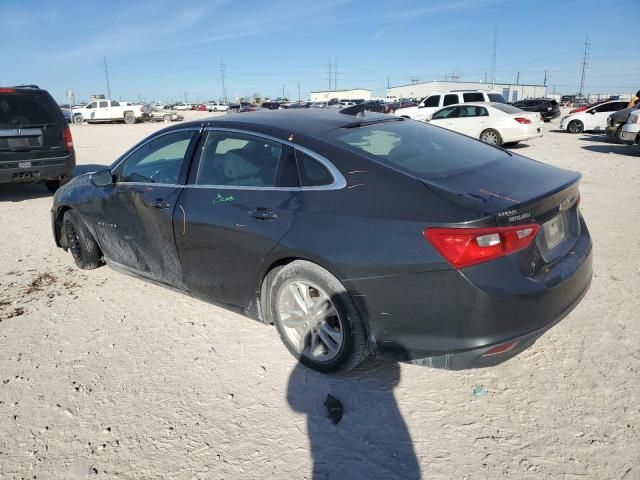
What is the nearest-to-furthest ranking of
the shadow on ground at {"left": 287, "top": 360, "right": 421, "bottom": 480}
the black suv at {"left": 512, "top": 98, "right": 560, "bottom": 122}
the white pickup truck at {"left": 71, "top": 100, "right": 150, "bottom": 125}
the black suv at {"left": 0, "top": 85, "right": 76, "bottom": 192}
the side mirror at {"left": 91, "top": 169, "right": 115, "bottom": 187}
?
the shadow on ground at {"left": 287, "top": 360, "right": 421, "bottom": 480}
the side mirror at {"left": 91, "top": 169, "right": 115, "bottom": 187}
the black suv at {"left": 0, "top": 85, "right": 76, "bottom": 192}
the black suv at {"left": 512, "top": 98, "right": 560, "bottom": 122}
the white pickup truck at {"left": 71, "top": 100, "right": 150, "bottom": 125}

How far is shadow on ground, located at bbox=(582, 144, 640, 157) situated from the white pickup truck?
3502cm

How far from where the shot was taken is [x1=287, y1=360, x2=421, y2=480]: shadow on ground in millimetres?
2201

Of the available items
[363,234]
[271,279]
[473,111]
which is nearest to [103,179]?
[271,279]

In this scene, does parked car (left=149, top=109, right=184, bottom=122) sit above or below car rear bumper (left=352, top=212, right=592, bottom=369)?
above

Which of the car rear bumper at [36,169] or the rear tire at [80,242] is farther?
the car rear bumper at [36,169]

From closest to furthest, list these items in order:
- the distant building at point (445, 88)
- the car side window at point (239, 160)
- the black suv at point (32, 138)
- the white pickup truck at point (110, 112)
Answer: the car side window at point (239, 160)
the black suv at point (32, 138)
the white pickup truck at point (110, 112)
the distant building at point (445, 88)

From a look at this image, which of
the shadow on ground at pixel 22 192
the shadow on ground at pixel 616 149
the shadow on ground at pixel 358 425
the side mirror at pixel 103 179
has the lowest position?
the shadow on ground at pixel 358 425

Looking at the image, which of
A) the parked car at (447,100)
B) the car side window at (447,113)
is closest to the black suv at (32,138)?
the car side window at (447,113)

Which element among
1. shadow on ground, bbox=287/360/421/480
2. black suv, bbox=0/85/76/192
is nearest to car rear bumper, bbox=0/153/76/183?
black suv, bbox=0/85/76/192

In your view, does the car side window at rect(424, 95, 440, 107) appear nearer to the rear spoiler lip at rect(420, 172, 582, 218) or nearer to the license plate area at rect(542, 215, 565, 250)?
the license plate area at rect(542, 215, 565, 250)

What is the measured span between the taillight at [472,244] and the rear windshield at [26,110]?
7.98 m

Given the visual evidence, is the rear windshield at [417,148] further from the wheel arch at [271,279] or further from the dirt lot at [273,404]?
the dirt lot at [273,404]

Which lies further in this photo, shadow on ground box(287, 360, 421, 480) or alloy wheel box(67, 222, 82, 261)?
alloy wheel box(67, 222, 82, 261)

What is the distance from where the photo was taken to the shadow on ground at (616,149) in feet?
42.5
